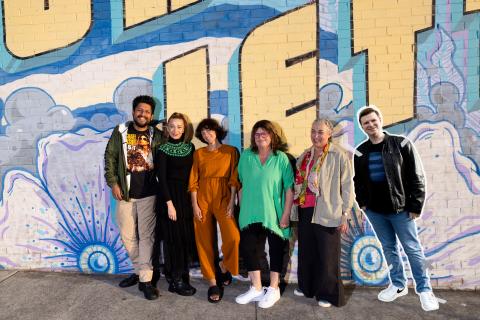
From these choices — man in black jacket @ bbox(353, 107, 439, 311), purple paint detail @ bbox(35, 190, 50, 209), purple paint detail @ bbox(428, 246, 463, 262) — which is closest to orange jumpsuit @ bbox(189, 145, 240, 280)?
man in black jacket @ bbox(353, 107, 439, 311)

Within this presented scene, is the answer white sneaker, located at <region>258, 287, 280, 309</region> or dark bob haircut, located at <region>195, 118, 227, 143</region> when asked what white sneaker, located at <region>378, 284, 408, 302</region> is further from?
dark bob haircut, located at <region>195, 118, 227, 143</region>

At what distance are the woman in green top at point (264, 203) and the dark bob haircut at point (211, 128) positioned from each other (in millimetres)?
419

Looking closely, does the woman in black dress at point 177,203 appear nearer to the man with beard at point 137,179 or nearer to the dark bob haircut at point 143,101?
the man with beard at point 137,179

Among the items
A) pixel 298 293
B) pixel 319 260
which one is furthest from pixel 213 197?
pixel 298 293

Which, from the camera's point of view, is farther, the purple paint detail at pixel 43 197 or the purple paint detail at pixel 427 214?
the purple paint detail at pixel 43 197

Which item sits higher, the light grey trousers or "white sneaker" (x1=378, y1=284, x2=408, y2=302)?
the light grey trousers

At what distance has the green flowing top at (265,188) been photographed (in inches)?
128

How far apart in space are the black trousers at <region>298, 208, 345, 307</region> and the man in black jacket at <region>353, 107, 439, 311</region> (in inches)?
22.8

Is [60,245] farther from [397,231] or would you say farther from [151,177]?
[397,231]

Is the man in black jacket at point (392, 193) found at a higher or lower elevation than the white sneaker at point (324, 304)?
higher

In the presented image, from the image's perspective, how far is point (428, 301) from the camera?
135 inches

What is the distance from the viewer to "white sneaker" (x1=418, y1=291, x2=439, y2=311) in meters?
3.37

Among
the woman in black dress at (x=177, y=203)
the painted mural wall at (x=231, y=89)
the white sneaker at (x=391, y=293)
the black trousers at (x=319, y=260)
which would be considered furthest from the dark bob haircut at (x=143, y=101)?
the white sneaker at (x=391, y=293)

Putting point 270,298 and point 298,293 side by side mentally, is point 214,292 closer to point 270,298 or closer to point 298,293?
point 270,298
